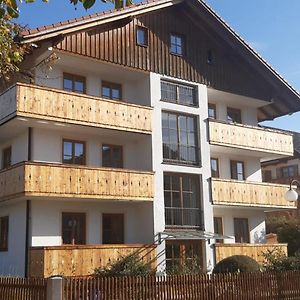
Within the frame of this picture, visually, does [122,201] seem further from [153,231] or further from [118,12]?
[118,12]

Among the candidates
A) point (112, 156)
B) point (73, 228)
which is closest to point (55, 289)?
point (73, 228)

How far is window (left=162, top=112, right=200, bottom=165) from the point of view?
1029 inches

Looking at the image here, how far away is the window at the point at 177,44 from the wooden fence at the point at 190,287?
13.6 metres

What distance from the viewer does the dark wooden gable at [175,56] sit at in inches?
957

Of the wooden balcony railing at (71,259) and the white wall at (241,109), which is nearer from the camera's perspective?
the wooden balcony railing at (71,259)

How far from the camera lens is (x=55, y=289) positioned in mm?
12430

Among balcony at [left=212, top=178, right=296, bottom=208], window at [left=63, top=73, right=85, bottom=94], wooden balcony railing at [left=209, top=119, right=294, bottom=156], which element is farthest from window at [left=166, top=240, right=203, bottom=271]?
window at [left=63, top=73, right=85, bottom=94]

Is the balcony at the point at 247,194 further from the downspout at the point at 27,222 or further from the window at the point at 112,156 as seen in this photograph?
the downspout at the point at 27,222

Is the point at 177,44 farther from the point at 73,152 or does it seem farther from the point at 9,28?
the point at 9,28

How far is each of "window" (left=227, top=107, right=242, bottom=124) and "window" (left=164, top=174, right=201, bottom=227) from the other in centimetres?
585

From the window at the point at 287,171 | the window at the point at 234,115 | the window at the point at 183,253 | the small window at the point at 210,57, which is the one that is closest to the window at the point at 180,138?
the small window at the point at 210,57

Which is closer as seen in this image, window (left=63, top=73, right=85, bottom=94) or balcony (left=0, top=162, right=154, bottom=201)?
balcony (left=0, top=162, right=154, bottom=201)

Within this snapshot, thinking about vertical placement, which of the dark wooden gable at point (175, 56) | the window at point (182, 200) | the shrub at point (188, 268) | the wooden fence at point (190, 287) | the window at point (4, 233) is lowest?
the wooden fence at point (190, 287)

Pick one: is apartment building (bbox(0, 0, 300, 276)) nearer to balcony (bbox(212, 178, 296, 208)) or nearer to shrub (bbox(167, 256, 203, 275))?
balcony (bbox(212, 178, 296, 208))
